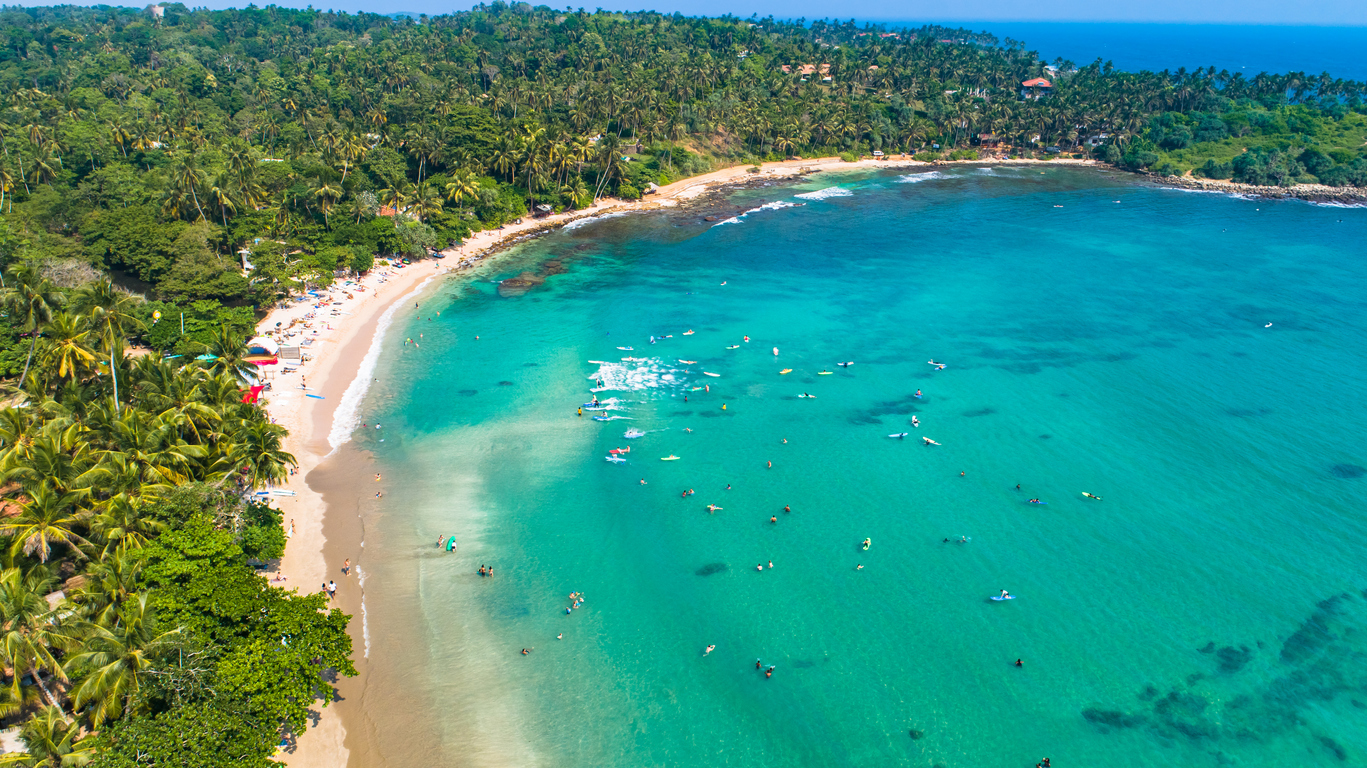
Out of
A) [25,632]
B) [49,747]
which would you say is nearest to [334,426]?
[25,632]

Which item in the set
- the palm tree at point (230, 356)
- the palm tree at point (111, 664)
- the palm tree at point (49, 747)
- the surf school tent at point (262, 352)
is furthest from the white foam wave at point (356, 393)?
the palm tree at point (49, 747)

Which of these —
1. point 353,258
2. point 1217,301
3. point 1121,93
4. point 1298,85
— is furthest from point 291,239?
point 1298,85

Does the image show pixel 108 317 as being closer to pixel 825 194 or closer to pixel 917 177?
pixel 825 194

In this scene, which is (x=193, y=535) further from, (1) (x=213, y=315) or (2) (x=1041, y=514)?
(2) (x=1041, y=514)

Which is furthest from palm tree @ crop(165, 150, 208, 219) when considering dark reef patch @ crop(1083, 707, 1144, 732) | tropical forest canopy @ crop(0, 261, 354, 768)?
dark reef patch @ crop(1083, 707, 1144, 732)

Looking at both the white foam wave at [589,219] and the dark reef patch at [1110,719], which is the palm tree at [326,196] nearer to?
the white foam wave at [589,219]

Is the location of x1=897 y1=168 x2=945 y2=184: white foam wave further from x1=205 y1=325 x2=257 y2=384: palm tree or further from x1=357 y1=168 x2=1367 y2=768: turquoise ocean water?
x1=205 y1=325 x2=257 y2=384: palm tree
